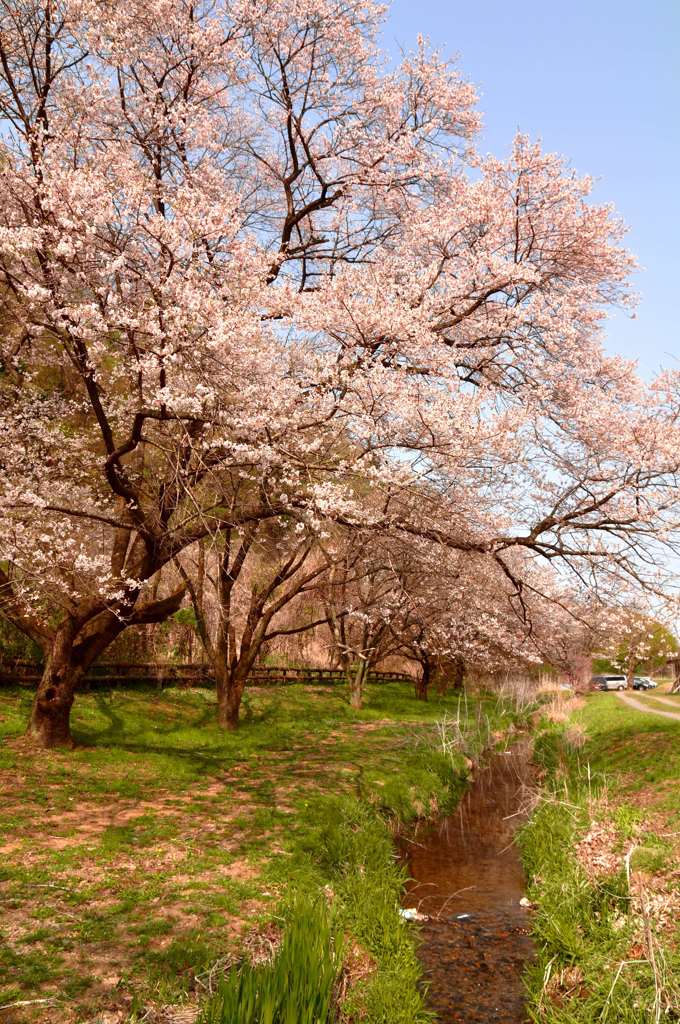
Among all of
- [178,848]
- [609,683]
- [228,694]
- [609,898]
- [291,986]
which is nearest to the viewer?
[291,986]

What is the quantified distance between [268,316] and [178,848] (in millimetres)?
8280

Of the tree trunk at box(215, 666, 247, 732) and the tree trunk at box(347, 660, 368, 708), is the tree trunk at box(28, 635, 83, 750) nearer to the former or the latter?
the tree trunk at box(215, 666, 247, 732)

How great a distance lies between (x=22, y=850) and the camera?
26.9ft

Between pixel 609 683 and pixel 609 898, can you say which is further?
pixel 609 683

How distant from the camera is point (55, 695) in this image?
1305 cm

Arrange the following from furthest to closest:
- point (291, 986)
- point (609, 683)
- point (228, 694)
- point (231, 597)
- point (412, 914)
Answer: point (609, 683) → point (231, 597) → point (228, 694) → point (412, 914) → point (291, 986)

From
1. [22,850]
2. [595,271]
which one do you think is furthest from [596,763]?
[22,850]

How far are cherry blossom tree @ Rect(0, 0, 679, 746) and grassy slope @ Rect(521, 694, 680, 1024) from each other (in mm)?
3712

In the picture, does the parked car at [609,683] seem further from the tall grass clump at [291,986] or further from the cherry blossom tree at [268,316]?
the tall grass clump at [291,986]

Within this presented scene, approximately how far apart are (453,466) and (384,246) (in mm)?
6220

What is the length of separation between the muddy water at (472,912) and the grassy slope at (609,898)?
12.1 inches

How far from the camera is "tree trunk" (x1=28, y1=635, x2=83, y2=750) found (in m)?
12.9

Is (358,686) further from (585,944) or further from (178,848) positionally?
(585,944)

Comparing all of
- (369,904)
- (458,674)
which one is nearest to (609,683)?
Answer: (458,674)
